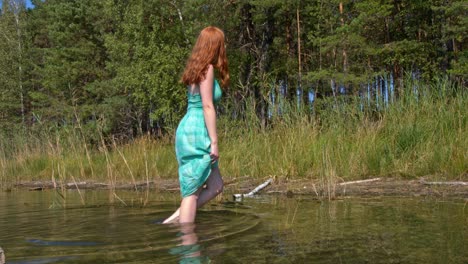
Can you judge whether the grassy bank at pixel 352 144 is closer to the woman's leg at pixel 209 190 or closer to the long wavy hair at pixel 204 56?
the woman's leg at pixel 209 190

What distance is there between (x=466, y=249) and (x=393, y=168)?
4.43 meters

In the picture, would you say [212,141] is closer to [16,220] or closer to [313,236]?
[313,236]

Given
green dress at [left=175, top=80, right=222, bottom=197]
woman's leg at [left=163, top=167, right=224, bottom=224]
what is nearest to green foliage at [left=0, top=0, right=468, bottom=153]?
woman's leg at [left=163, top=167, right=224, bottom=224]

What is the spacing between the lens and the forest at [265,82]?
7.96 meters

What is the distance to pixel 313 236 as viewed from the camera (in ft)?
11.8

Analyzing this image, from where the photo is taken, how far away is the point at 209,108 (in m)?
4.22

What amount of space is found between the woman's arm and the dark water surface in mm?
733

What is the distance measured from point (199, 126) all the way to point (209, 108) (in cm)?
21

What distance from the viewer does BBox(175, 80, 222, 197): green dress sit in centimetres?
427

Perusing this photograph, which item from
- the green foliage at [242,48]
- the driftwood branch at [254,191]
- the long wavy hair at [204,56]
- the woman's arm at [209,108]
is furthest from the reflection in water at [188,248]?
the green foliage at [242,48]

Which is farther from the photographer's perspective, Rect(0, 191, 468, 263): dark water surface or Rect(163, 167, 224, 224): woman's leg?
Rect(163, 167, 224, 224): woman's leg

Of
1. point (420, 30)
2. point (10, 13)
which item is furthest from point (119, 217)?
point (10, 13)

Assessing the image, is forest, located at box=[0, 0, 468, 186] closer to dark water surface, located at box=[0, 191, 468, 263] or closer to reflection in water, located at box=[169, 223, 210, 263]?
dark water surface, located at box=[0, 191, 468, 263]

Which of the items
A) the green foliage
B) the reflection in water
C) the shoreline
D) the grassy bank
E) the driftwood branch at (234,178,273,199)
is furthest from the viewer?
the green foliage
